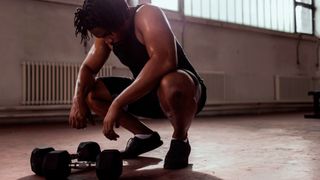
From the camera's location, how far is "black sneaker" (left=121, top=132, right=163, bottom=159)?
5.58ft

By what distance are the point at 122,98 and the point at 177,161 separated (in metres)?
0.30

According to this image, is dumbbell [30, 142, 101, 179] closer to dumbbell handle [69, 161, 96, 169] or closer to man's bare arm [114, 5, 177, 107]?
dumbbell handle [69, 161, 96, 169]

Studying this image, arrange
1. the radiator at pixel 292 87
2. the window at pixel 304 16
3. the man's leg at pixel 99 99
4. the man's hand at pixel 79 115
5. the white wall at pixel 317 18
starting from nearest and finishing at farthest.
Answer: the man's hand at pixel 79 115, the man's leg at pixel 99 99, the radiator at pixel 292 87, the window at pixel 304 16, the white wall at pixel 317 18

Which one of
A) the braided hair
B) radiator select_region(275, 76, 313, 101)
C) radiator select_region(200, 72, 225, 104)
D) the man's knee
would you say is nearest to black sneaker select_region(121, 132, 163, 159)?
the man's knee

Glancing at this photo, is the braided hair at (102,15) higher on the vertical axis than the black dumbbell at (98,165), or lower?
higher

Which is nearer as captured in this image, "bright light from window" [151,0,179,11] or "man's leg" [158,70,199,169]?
"man's leg" [158,70,199,169]

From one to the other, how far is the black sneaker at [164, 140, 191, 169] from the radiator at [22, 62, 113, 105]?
264 cm

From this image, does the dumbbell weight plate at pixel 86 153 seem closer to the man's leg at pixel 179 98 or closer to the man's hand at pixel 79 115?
the man's hand at pixel 79 115

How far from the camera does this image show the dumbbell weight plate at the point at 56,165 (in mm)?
1246

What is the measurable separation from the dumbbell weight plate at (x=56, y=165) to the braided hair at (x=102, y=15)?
A: 0.41 m

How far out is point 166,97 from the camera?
137 centimetres

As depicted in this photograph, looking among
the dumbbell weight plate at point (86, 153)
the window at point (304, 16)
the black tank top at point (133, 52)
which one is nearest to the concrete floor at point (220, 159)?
the dumbbell weight plate at point (86, 153)

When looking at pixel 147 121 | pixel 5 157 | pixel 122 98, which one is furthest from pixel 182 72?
pixel 147 121

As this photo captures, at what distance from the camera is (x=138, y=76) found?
4.33ft
